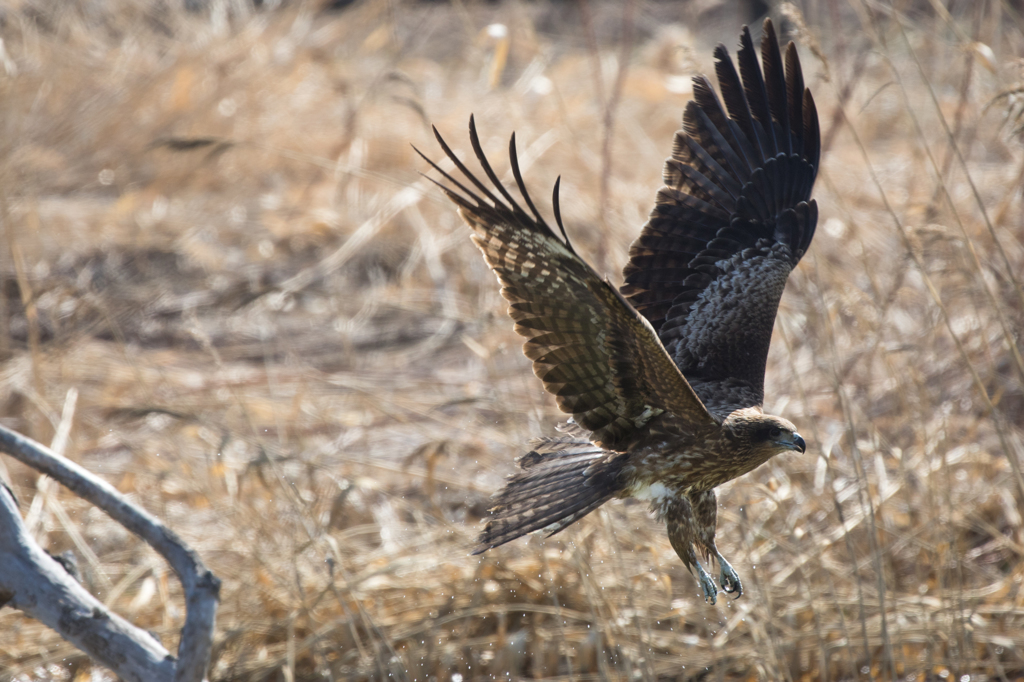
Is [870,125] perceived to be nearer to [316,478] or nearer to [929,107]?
[929,107]

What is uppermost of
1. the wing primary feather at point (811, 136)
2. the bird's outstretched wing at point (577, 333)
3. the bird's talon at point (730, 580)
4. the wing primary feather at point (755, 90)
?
the wing primary feather at point (755, 90)

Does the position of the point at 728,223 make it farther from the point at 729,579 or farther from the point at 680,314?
the point at 729,579

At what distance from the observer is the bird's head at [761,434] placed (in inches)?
91.0

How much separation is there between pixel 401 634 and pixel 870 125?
21.3 ft

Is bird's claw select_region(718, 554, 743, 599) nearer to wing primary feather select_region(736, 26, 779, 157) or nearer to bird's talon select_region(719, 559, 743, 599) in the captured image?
bird's talon select_region(719, 559, 743, 599)

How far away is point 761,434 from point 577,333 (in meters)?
0.51

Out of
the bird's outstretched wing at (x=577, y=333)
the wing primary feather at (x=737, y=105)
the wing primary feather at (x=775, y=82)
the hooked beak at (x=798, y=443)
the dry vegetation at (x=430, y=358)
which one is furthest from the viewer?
the dry vegetation at (x=430, y=358)

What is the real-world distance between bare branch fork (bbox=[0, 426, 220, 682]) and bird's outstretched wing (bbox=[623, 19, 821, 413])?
4.75 ft

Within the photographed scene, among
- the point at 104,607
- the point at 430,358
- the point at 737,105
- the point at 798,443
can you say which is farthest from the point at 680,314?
the point at 430,358

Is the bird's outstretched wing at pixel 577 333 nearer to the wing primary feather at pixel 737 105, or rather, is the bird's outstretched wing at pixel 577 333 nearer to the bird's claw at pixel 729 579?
the bird's claw at pixel 729 579

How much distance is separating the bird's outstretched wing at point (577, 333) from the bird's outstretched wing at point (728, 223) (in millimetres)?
569

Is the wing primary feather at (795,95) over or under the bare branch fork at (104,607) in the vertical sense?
over

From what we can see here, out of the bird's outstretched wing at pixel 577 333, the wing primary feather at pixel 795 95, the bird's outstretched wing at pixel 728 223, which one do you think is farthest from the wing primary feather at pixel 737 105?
the bird's outstretched wing at pixel 577 333

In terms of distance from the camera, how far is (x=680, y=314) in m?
2.95
